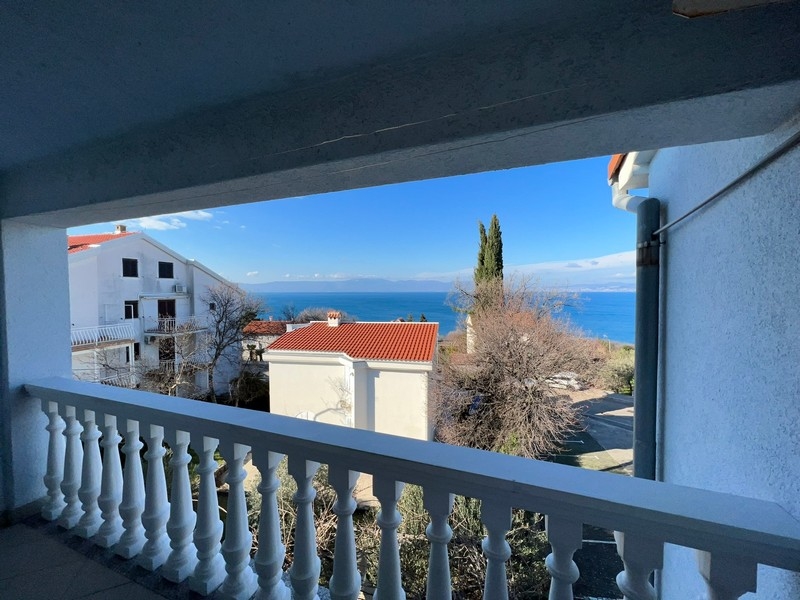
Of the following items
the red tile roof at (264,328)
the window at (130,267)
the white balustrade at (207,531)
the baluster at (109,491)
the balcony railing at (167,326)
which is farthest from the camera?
the red tile roof at (264,328)

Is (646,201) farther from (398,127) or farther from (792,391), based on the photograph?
(398,127)

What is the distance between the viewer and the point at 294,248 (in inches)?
712

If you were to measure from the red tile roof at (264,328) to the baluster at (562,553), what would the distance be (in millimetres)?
9729

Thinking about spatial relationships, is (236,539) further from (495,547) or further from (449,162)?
(449,162)

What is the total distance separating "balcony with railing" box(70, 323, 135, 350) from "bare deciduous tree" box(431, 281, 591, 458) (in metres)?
7.84

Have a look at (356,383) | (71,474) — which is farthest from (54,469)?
(356,383)

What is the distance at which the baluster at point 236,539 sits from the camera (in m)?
1.14

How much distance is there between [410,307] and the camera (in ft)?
45.8

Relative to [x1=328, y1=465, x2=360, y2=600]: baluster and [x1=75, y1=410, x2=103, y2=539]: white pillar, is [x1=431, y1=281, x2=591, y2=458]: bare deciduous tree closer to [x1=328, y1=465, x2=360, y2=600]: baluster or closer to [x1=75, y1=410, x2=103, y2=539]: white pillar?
[x1=75, y1=410, x2=103, y2=539]: white pillar

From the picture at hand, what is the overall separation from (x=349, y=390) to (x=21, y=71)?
716 cm

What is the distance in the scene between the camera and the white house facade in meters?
0.70

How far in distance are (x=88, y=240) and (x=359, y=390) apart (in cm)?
777

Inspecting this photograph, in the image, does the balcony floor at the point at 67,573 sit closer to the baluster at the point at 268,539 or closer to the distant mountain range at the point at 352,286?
the baluster at the point at 268,539

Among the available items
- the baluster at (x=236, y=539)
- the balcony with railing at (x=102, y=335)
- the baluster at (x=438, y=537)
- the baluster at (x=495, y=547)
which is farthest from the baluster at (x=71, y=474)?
the balcony with railing at (x=102, y=335)
